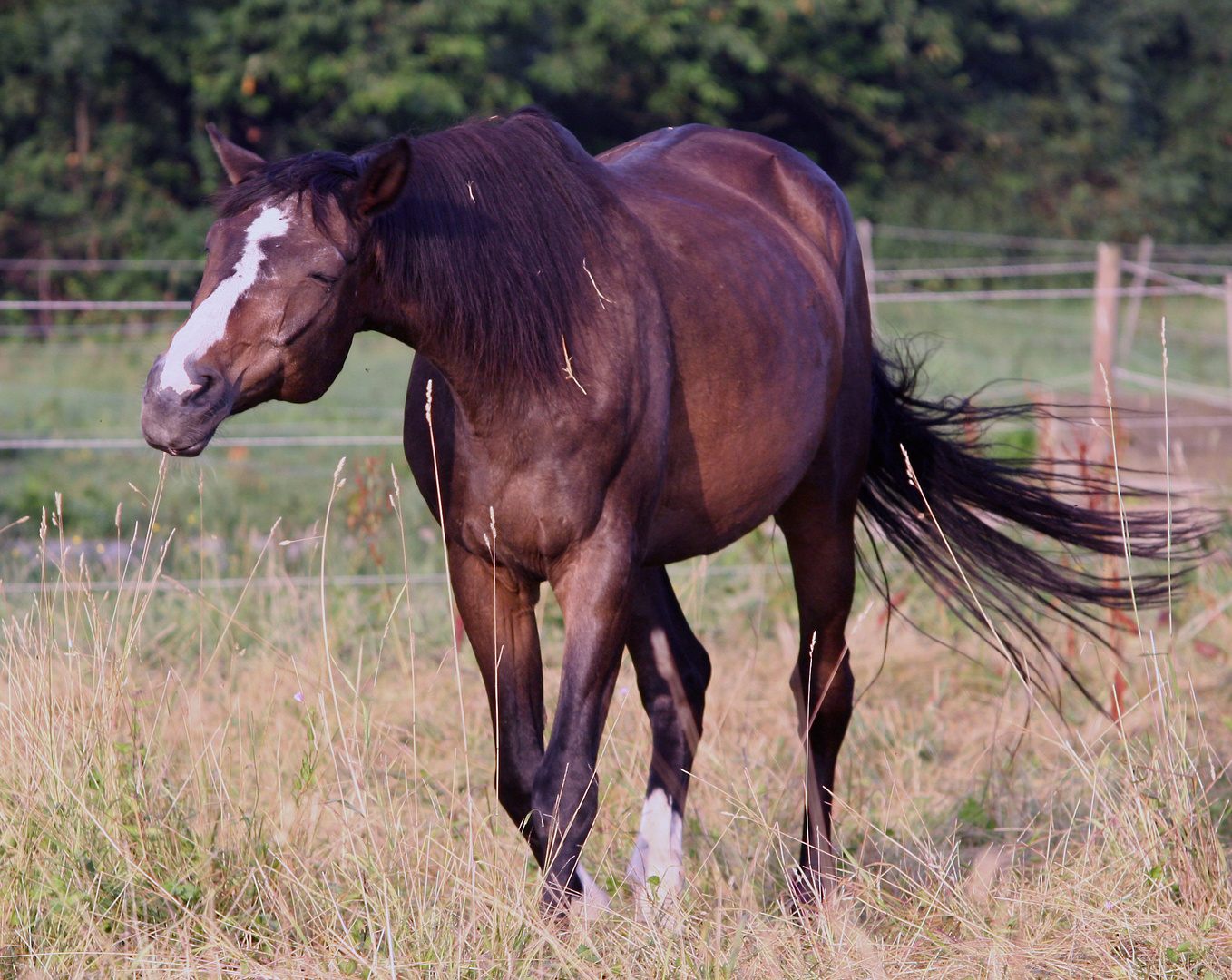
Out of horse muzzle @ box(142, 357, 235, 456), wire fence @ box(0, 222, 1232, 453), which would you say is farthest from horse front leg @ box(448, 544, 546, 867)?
wire fence @ box(0, 222, 1232, 453)

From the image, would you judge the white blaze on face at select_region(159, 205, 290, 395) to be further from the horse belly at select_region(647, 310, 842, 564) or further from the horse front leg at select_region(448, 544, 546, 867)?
the horse belly at select_region(647, 310, 842, 564)

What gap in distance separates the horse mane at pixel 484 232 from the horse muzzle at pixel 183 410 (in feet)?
1.10

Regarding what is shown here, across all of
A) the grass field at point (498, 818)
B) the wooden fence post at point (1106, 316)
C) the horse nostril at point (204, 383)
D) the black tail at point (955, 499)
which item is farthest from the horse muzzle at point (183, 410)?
the wooden fence post at point (1106, 316)

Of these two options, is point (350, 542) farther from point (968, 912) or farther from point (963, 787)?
point (968, 912)

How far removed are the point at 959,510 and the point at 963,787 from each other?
0.81m

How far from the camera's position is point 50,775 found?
2549 mm

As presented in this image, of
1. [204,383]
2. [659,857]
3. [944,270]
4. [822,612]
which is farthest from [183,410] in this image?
[944,270]

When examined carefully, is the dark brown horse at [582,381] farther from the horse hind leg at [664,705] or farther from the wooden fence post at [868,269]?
the wooden fence post at [868,269]

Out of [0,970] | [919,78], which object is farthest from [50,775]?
[919,78]

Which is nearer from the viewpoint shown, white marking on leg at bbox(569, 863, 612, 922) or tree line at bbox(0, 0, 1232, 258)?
white marking on leg at bbox(569, 863, 612, 922)

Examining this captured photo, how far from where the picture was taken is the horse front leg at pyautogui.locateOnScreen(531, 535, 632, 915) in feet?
8.24

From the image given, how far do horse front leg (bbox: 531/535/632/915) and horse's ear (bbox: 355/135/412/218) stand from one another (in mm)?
763

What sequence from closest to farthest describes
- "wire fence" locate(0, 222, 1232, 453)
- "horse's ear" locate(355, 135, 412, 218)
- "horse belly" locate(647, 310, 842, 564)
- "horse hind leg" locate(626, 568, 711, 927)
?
"horse's ear" locate(355, 135, 412, 218) < "horse belly" locate(647, 310, 842, 564) < "horse hind leg" locate(626, 568, 711, 927) < "wire fence" locate(0, 222, 1232, 453)

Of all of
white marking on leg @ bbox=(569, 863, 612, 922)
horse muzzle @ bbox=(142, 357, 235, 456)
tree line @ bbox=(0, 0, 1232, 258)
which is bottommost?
tree line @ bbox=(0, 0, 1232, 258)
